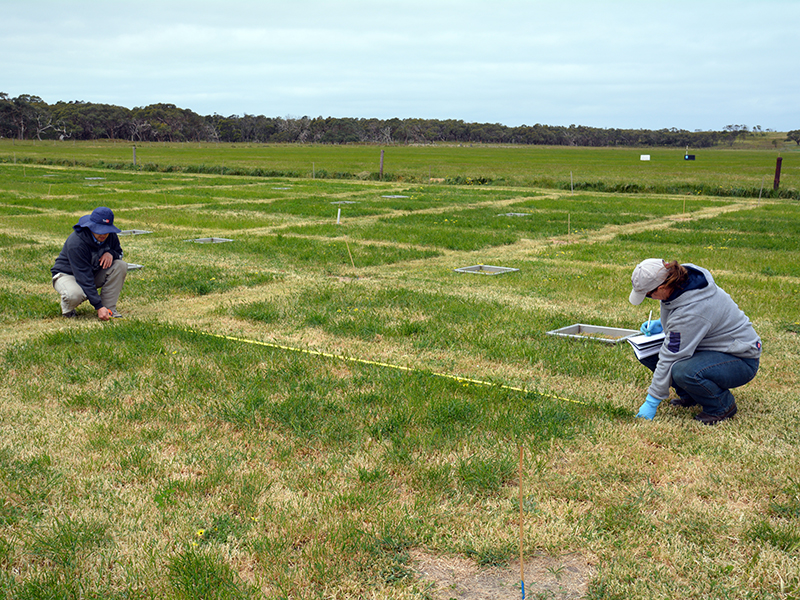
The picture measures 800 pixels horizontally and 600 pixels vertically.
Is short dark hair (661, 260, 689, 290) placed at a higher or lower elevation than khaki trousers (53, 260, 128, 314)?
higher

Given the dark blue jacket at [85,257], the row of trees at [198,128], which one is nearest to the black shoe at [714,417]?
the dark blue jacket at [85,257]

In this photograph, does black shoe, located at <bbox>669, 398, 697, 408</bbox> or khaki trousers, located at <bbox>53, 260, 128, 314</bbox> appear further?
khaki trousers, located at <bbox>53, 260, 128, 314</bbox>

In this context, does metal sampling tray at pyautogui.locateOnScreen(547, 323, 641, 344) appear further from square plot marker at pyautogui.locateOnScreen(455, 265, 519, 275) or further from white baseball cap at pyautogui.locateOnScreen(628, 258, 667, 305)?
square plot marker at pyautogui.locateOnScreen(455, 265, 519, 275)

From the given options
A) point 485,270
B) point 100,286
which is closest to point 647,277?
point 100,286

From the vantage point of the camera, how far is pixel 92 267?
29.4ft

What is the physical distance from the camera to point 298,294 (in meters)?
10.4

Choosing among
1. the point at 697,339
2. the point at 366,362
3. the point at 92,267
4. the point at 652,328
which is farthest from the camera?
the point at 92,267

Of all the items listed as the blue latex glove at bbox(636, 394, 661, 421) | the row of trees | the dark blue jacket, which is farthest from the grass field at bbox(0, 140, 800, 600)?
the row of trees

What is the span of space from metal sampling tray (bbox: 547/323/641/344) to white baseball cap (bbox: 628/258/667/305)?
267 cm

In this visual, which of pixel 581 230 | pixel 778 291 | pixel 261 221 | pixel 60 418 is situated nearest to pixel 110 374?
pixel 60 418

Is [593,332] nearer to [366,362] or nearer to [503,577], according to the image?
[366,362]

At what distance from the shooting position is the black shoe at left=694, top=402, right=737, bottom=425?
574 cm

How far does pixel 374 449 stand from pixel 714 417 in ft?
9.17

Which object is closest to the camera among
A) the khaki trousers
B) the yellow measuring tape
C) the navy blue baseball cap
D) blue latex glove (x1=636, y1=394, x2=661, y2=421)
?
blue latex glove (x1=636, y1=394, x2=661, y2=421)
